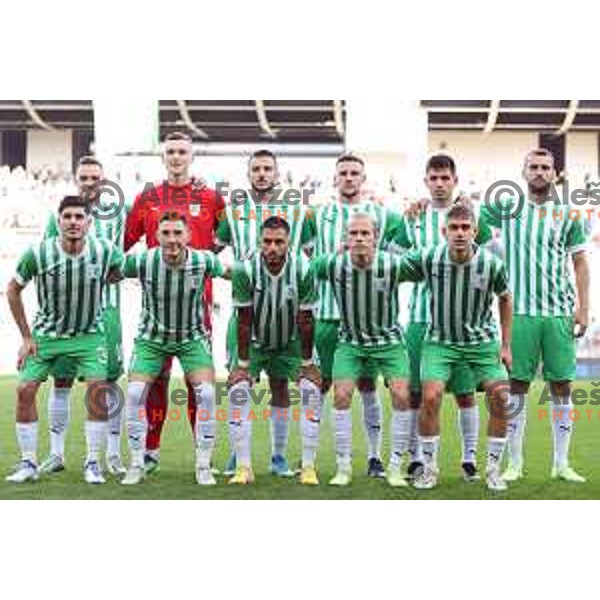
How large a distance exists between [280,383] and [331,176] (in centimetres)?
107

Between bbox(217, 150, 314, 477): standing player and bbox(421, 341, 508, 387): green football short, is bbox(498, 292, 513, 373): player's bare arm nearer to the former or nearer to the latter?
bbox(421, 341, 508, 387): green football short

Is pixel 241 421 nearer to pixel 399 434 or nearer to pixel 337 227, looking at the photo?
pixel 399 434

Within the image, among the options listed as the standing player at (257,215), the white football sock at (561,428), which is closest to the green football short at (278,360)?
the standing player at (257,215)

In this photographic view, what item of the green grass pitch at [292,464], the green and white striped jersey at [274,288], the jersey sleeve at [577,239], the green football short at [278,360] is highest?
the jersey sleeve at [577,239]

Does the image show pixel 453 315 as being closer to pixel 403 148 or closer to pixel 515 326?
pixel 515 326

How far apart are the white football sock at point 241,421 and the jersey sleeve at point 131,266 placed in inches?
28.2

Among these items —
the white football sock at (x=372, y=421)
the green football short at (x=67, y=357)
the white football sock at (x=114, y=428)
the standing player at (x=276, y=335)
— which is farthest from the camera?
the white football sock at (x=114, y=428)

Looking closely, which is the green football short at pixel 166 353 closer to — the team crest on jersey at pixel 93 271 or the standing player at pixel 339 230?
the team crest on jersey at pixel 93 271

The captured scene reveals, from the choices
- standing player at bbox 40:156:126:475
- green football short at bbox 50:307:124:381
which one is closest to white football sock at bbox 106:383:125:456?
standing player at bbox 40:156:126:475

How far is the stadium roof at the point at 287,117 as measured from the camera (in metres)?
6.14

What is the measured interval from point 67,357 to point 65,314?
8.2 inches

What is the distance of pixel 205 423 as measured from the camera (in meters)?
5.98

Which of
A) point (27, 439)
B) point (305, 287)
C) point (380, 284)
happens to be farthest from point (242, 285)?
point (27, 439)

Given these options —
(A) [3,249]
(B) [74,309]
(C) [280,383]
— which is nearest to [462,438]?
→ (C) [280,383]
